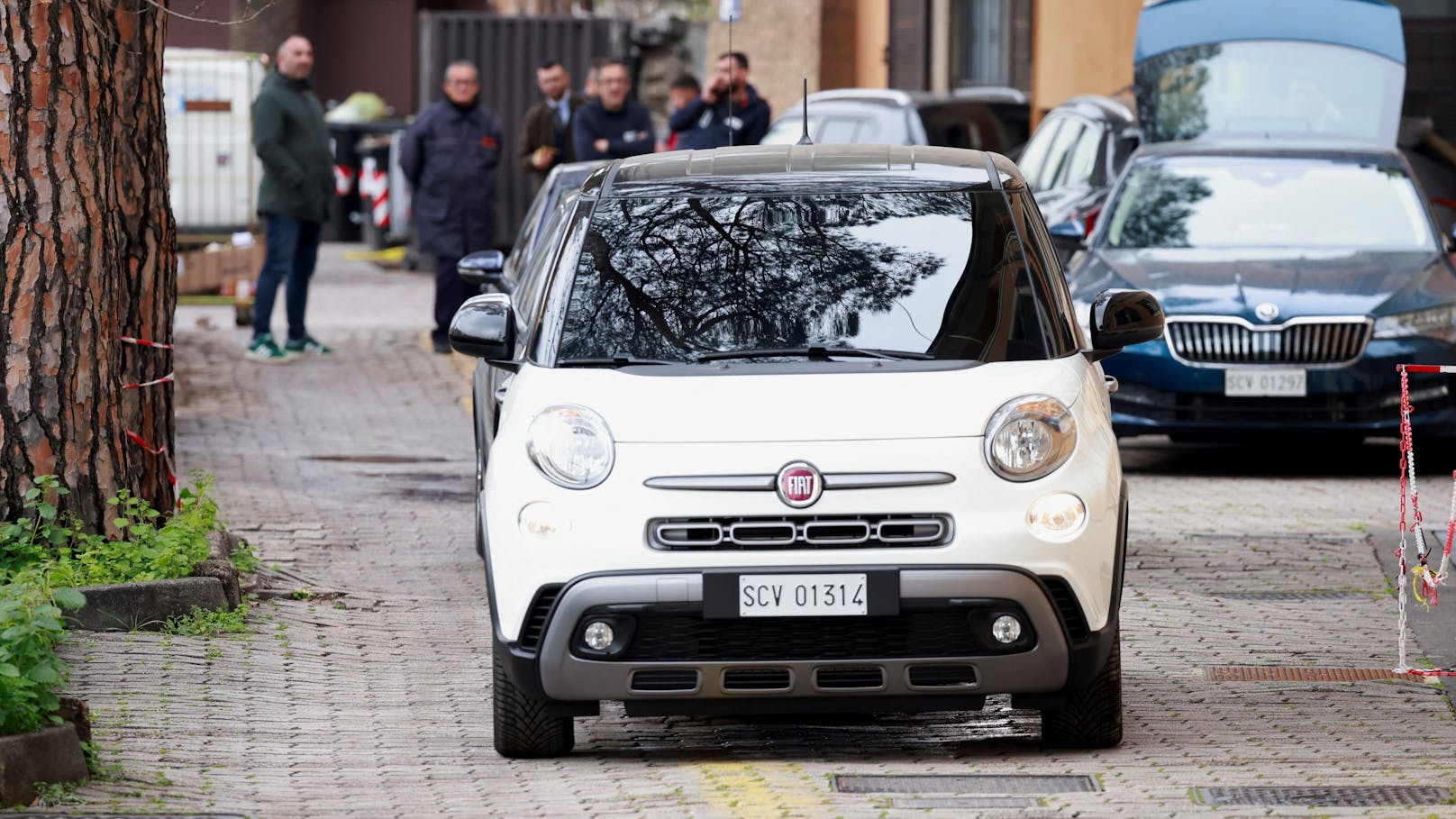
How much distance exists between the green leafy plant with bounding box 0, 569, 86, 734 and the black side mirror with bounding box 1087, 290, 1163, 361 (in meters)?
2.87

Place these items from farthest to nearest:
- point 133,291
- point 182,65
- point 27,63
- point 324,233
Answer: point 324,233 < point 182,65 < point 133,291 < point 27,63

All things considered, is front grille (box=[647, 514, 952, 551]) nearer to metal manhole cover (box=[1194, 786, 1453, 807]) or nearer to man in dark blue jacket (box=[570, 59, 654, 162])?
metal manhole cover (box=[1194, 786, 1453, 807])

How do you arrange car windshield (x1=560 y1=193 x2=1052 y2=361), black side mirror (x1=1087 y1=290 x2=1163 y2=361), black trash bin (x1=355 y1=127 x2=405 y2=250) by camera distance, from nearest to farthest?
car windshield (x1=560 y1=193 x2=1052 y2=361) → black side mirror (x1=1087 y1=290 x2=1163 y2=361) → black trash bin (x1=355 y1=127 x2=405 y2=250)

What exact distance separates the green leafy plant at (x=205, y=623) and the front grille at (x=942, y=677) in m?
2.98

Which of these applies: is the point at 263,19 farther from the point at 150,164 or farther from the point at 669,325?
the point at 669,325

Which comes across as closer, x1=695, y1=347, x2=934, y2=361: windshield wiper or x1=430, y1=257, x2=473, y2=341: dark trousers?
x1=695, y1=347, x2=934, y2=361: windshield wiper

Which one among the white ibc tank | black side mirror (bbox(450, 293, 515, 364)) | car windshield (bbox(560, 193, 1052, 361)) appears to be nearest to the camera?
car windshield (bbox(560, 193, 1052, 361))

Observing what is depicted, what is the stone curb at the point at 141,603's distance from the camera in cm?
822

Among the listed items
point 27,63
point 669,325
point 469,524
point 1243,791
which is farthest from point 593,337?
point 469,524

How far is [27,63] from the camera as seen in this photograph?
8.34 m

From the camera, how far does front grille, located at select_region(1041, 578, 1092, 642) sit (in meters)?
6.28

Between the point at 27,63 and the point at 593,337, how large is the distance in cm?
267

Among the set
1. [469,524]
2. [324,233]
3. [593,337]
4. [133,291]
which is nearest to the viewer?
[593,337]

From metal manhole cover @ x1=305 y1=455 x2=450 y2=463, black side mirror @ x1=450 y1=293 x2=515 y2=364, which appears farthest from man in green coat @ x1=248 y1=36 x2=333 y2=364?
black side mirror @ x1=450 y1=293 x2=515 y2=364
